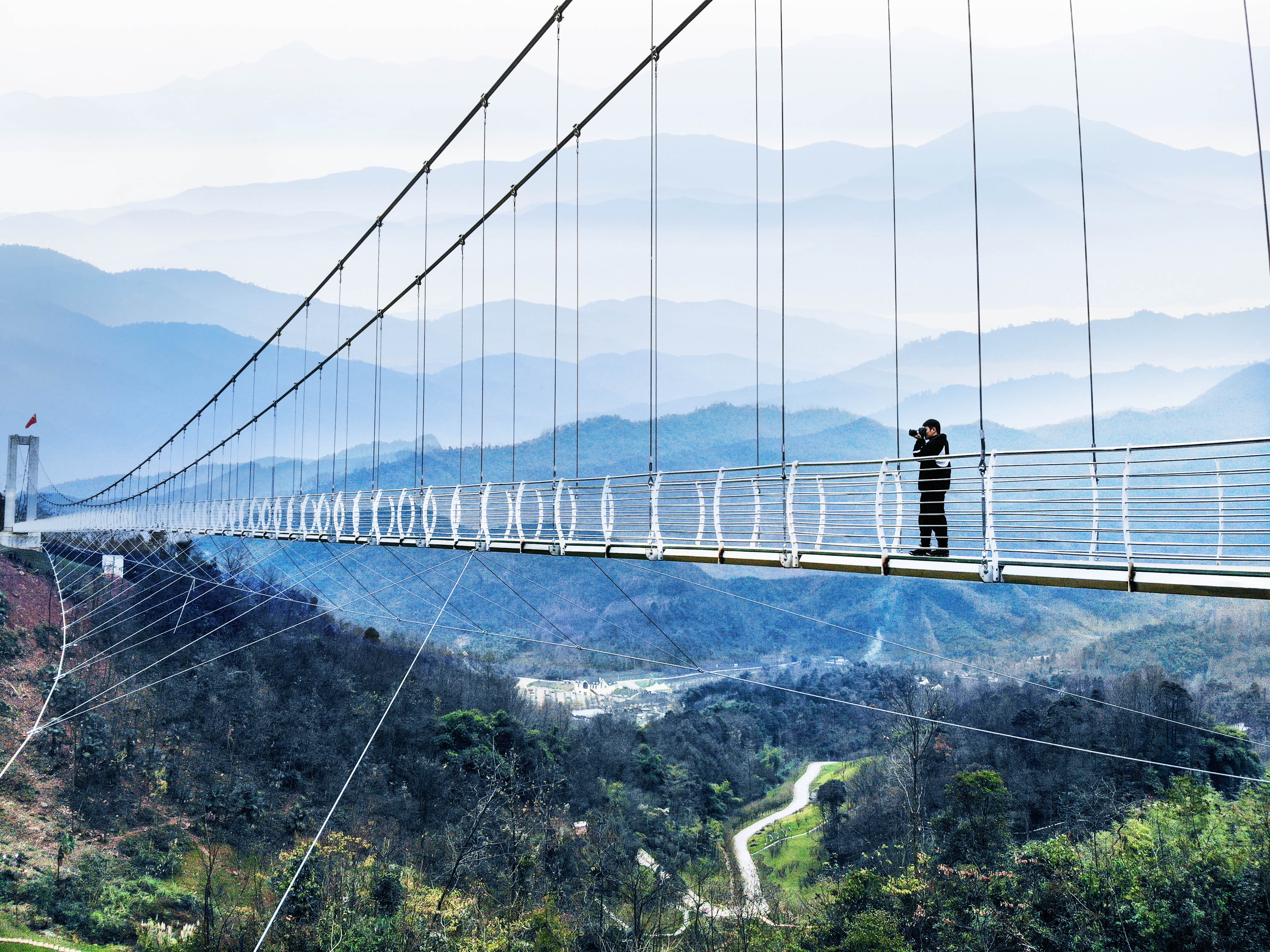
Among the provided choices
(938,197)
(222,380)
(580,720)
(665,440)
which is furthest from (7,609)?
(222,380)

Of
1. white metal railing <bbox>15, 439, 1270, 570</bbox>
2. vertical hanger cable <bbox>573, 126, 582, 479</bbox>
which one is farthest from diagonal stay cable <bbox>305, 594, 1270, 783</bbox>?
white metal railing <bbox>15, 439, 1270, 570</bbox>

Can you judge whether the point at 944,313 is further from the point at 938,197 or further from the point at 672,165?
the point at 672,165

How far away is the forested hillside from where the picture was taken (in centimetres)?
2388

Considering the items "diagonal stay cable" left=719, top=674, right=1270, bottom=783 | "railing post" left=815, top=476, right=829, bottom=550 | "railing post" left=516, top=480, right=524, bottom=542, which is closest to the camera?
"railing post" left=815, top=476, right=829, bottom=550

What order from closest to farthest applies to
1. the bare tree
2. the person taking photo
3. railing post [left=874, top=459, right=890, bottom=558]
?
railing post [left=874, top=459, right=890, bottom=558] < the person taking photo < the bare tree

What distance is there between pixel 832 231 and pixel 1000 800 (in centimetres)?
7180

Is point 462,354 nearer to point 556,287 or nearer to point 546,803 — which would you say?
point 556,287

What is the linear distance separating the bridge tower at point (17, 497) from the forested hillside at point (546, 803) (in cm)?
256

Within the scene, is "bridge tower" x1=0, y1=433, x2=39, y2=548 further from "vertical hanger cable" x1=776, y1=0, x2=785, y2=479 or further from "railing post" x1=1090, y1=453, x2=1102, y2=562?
"railing post" x1=1090, y1=453, x2=1102, y2=562

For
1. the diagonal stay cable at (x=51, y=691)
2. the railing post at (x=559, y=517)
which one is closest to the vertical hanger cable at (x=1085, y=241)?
the railing post at (x=559, y=517)

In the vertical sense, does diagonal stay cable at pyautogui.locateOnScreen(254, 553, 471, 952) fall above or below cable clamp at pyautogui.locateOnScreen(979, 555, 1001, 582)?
below

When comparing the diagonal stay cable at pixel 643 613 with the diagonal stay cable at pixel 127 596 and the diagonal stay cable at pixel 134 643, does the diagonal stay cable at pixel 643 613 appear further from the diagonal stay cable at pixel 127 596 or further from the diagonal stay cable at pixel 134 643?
the diagonal stay cable at pixel 127 596

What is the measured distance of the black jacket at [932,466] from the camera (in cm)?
703

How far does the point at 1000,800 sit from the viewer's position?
3250 centimetres
